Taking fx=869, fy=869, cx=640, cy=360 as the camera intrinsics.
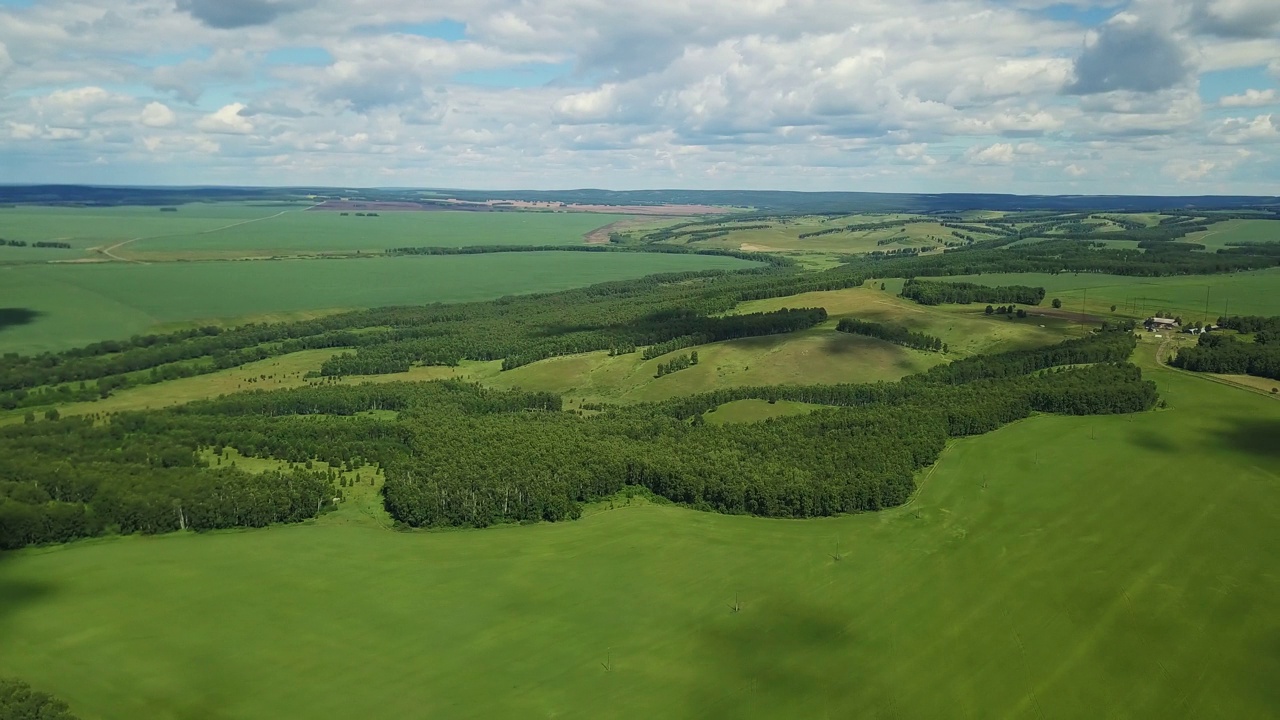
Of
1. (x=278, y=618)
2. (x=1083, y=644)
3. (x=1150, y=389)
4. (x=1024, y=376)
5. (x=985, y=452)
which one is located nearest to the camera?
(x=1083, y=644)

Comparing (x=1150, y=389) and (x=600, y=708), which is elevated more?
(x=1150, y=389)

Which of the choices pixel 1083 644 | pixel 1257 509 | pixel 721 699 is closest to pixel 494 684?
pixel 721 699

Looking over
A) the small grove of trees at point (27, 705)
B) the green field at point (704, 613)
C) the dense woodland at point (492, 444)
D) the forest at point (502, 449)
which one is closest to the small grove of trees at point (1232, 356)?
the dense woodland at point (492, 444)

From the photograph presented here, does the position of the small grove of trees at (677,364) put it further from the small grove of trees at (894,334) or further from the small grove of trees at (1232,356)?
the small grove of trees at (1232,356)

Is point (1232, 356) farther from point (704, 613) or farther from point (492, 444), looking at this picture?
point (492, 444)

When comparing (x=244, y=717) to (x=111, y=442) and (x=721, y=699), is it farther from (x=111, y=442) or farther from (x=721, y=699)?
(x=111, y=442)

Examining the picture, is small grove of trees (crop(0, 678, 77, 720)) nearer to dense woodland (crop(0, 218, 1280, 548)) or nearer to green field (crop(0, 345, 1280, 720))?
green field (crop(0, 345, 1280, 720))

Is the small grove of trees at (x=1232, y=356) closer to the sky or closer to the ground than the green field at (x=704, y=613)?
closer to the sky
